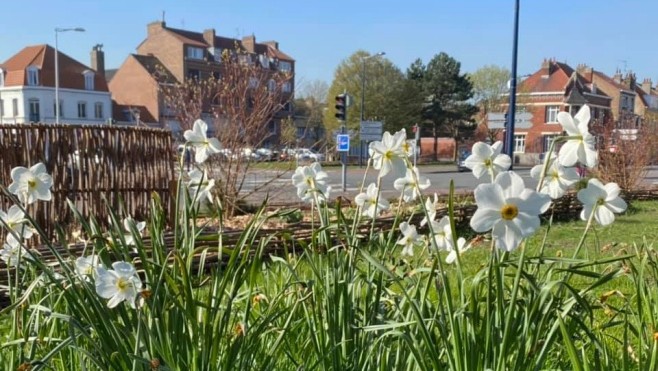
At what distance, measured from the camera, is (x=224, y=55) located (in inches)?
390

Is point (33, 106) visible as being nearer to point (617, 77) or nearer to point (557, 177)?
point (557, 177)

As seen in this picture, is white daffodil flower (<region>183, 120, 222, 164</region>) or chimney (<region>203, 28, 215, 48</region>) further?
chimney (<region>203, 28, 215, 48</region>)

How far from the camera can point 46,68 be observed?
4309 centimetres

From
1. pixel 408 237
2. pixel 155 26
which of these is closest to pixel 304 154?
pixel 408 237

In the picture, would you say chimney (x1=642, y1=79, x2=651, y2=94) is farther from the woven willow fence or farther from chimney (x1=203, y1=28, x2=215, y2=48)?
the woven willow fence

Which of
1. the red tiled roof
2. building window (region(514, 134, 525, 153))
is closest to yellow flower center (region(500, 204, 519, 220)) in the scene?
the red tiled roof

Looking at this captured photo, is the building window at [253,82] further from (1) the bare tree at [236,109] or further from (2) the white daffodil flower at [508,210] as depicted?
(2) the white daffodil flower at [508,210]

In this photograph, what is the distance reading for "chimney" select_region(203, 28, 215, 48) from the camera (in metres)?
53.4

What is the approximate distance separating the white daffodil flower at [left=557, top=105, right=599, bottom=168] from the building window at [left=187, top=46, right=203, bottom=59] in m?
51.4

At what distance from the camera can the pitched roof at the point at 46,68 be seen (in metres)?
42.6

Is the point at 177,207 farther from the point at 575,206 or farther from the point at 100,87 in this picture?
the point at 100,87

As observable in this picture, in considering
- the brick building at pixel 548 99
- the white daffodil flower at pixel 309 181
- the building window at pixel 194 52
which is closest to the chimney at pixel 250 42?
the building window at pixel 194 52

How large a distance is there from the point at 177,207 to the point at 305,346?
627 millimetres

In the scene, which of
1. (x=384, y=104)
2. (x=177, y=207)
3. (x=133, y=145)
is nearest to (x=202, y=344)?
(x=177, y=207)
